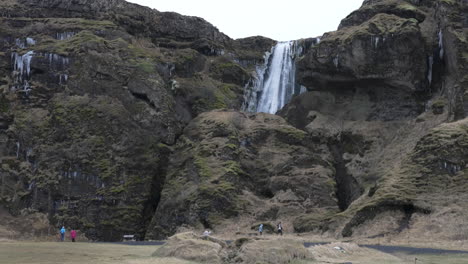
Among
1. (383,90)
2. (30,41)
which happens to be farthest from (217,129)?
(30,41)

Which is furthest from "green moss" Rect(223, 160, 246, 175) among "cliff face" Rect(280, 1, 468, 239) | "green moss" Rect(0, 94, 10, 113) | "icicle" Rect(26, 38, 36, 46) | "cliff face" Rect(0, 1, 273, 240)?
"icicle" Rect(26, 38, 36, 46)

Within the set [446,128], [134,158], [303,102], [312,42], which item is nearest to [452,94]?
[446,128]

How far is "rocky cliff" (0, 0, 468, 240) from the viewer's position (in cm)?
7012

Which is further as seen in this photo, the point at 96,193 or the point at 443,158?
the point at 96,193

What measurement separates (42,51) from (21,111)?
359 inches

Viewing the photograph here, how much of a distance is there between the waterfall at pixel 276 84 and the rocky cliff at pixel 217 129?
594cm

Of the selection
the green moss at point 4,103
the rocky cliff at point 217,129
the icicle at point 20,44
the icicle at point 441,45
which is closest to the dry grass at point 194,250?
the rocky cliff at point 217,129

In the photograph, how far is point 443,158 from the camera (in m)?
62.1

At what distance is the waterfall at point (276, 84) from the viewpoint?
98.1 meters

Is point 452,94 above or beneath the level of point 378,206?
above

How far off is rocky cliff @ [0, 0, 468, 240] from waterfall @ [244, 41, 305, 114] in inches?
234

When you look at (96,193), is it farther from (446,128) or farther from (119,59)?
(446,128)

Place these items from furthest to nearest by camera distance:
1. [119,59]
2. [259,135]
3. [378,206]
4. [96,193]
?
1. [119,59]
2. [259,135]
3. [96,193]
4. [378,206]

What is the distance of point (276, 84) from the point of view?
100 meters
